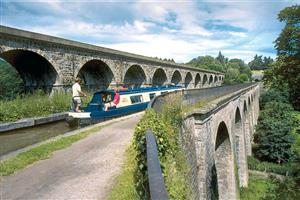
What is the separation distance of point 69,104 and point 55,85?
243 cm

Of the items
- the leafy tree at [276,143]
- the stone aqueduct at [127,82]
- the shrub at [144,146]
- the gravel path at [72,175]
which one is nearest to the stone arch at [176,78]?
the stone aqueduct at [127,82]

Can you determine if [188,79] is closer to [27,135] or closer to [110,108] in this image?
[110,108]

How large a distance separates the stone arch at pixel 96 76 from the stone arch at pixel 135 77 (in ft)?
17.1

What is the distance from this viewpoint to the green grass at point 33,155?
5.60 meters

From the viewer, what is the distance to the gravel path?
178 inches

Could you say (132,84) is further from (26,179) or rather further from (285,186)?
(26,179)

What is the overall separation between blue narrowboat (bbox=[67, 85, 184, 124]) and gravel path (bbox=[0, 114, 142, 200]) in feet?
12.5

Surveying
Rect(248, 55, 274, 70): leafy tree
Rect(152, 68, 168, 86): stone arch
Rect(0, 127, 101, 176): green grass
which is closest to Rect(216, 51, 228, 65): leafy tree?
Rect(248, 55, 274, 70): leafy tree

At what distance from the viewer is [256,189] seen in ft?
65.6

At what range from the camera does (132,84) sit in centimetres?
2745

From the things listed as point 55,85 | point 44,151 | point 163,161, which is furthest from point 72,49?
point 163,161

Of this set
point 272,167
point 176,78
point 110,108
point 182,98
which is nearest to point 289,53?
point 272,167

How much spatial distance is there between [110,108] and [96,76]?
9843 millimetres

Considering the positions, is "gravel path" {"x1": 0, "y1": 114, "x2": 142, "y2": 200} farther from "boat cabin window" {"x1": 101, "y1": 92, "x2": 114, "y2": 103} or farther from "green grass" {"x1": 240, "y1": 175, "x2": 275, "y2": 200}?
"green grass" {"x1": 240, "y1": 175, "x2": 275, "y2": 200}
